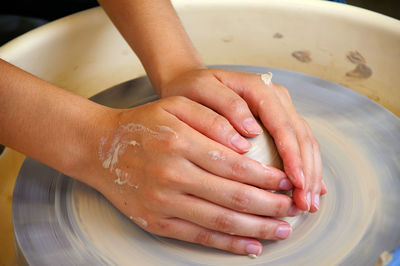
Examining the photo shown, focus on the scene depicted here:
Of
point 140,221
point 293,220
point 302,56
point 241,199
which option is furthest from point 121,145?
point 302,56

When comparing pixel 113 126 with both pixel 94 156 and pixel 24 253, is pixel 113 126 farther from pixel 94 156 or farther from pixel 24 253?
pixel 24 253

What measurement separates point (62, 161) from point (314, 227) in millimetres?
517

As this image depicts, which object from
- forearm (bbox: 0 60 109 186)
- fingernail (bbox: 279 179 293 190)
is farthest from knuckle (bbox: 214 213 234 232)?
forearm (bbox: 0 60 109 186)

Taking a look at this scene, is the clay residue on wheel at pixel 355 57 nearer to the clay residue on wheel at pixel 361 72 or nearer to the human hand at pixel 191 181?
the clay residue on wheel at pixel 361 72

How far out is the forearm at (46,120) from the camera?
2.82ft

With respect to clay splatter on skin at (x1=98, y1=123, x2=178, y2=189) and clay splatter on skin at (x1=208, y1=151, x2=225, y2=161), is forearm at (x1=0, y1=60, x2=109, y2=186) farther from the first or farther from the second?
clay splatter on skin at (x1=208, y1=151, x2=225, y2=161)

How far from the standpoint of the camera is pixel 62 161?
2.86 ft

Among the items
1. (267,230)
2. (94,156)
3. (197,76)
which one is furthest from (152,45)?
(267,230)

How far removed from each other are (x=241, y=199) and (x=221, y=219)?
0.05 metres

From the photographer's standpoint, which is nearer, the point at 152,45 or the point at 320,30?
the point at 152,45

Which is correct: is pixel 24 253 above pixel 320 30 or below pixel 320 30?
below

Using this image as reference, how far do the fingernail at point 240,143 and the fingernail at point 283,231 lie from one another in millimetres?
153

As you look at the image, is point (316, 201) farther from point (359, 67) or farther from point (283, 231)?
point (359, 67)

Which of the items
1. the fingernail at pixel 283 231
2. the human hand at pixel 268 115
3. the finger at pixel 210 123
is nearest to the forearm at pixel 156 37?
the human hand at pixel 268 115
